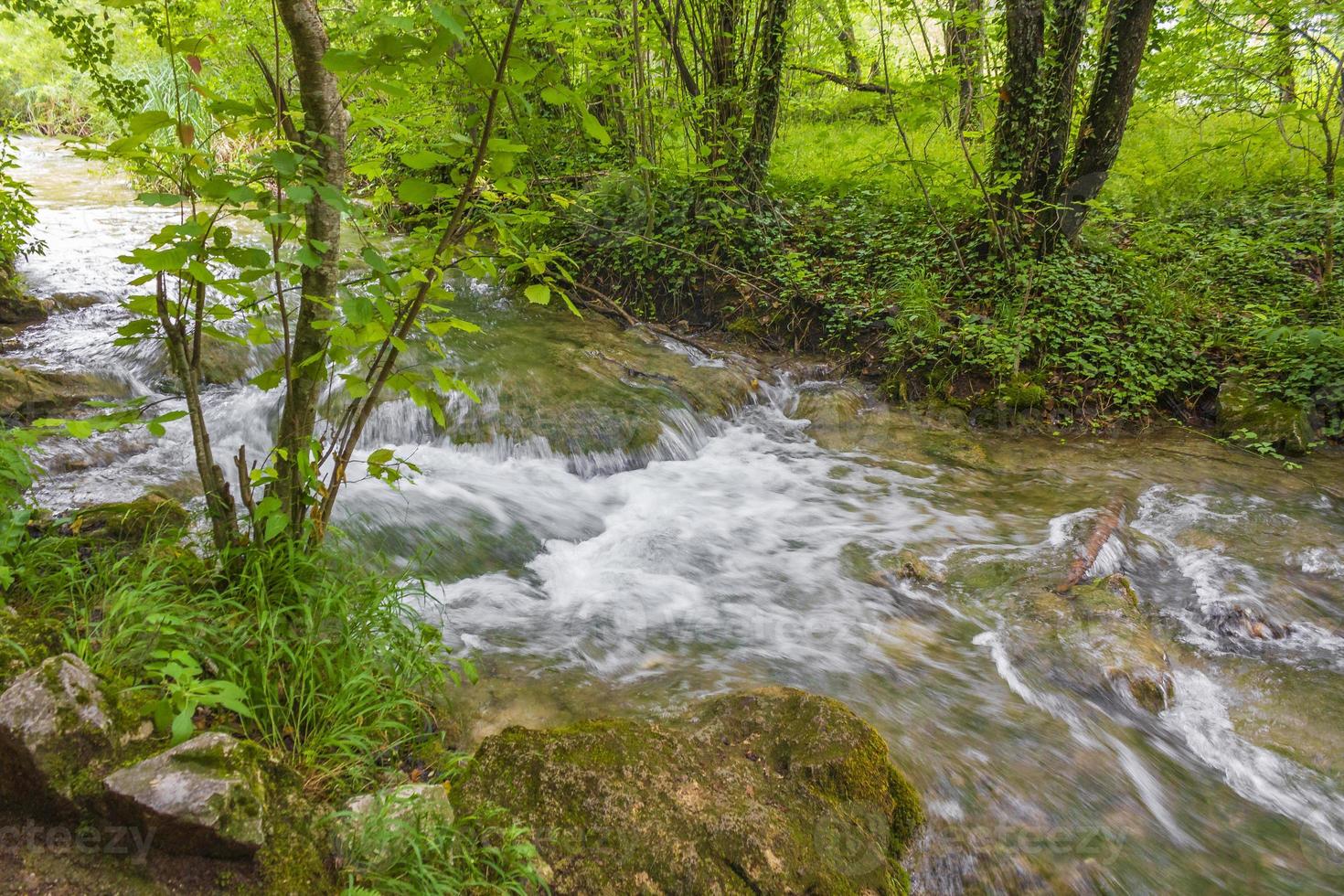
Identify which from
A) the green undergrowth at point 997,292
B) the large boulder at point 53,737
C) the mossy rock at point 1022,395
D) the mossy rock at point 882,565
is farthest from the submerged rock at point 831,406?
the large boulder at point 53,737

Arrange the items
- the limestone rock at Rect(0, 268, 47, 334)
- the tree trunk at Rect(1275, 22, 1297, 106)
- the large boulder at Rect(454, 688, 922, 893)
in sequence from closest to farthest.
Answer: the large boulder at Rect(454, 688, 922, 893) → the limestone rock at Rect(0, 268, 47, 334) → the tree trunk at Rect(1275, 22, 1297, 106)

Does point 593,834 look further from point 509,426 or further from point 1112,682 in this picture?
point 509,426

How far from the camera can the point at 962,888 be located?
2145 mm

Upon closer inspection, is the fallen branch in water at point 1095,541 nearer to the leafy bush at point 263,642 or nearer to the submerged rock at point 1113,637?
the submerged rock at point 1113,637

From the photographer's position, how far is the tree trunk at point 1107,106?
6.49 meters

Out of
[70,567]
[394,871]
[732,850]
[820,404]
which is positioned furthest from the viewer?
[820,404]

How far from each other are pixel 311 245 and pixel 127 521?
1.59 meters

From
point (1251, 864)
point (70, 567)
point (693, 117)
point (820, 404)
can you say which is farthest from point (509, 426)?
point (1251, 864)

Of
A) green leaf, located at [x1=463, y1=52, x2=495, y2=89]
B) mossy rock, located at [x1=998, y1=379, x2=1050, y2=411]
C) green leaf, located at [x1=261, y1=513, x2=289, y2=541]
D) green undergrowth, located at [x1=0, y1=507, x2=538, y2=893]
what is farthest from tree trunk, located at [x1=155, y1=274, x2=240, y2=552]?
mossy rock, located at [x1=998, y1=379, x2=1050, y2=411]

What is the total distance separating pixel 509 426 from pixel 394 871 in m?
4.10

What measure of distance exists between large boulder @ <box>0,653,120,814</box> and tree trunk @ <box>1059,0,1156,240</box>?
25.6ft

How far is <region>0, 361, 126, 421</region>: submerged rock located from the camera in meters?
4.37
